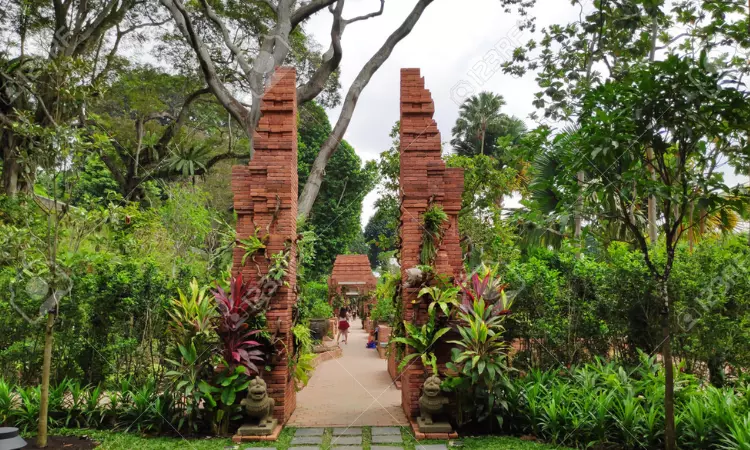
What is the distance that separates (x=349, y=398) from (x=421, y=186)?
3.72 m

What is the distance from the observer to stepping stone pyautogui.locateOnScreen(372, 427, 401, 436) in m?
6.05

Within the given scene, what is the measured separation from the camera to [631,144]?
4832 mm

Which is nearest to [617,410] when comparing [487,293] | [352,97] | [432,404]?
[487,293]

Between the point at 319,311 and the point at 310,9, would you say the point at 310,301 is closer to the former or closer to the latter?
the point at 319,311

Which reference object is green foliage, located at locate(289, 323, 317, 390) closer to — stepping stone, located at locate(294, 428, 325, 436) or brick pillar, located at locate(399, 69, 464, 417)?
stepping stone, located at locate(294, 428, 325, 436)

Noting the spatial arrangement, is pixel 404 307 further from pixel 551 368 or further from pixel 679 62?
pixel 679 62

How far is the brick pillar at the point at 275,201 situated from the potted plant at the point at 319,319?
777cm

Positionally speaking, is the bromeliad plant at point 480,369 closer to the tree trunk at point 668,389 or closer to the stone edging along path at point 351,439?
the stone edging along path at point 351,439

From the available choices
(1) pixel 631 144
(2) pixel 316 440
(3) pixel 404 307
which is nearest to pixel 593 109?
(1) pixel 631 144

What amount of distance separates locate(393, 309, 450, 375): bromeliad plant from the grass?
89 cm

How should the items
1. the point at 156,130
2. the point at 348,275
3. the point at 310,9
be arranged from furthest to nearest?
1. the point at 348,275
2. the point at 156,130
3. the point at 310,9

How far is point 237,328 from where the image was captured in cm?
607

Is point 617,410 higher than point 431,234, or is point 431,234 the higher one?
point 431,234

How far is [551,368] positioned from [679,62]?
14.0 feet
